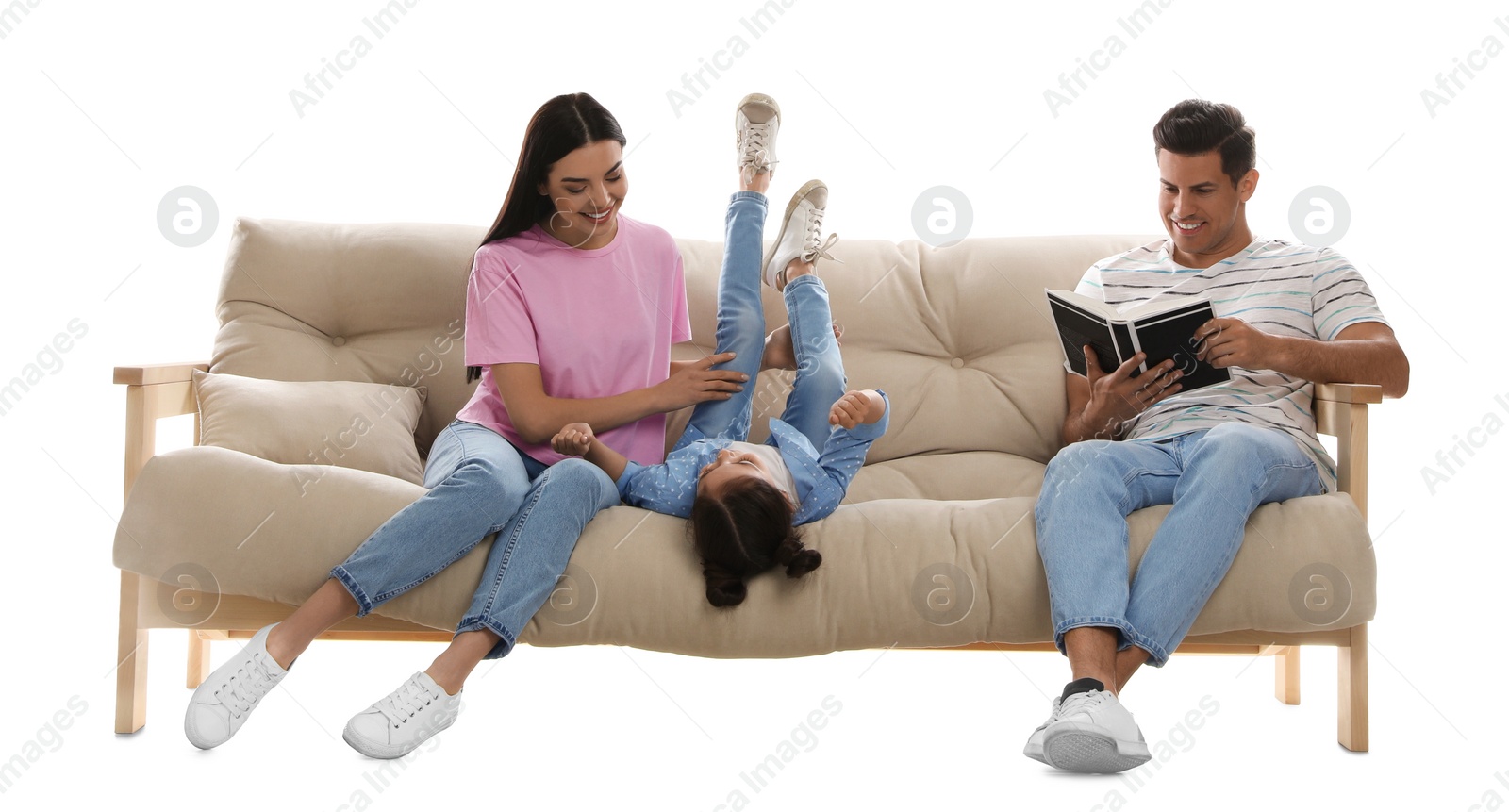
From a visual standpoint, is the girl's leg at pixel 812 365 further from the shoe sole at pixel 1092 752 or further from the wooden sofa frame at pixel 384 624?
the shoe sole at pixel 1092 752

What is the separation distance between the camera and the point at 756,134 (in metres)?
2.06

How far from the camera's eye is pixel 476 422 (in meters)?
1.95

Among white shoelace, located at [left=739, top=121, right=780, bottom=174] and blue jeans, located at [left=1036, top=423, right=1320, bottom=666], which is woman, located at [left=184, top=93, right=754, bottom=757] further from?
blue jeans, located at [left=1036, top=423, right=1320, bottom=666]

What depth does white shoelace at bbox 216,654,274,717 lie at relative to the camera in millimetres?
1537

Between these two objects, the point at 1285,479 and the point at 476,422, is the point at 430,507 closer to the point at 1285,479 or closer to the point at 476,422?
the point at 476,422

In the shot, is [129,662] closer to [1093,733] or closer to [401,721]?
[401,721]

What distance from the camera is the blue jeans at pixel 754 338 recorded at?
1948 mm

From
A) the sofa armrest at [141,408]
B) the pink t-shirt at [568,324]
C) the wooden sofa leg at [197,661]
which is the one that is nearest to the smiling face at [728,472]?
the pink t-shirt at [568,324]

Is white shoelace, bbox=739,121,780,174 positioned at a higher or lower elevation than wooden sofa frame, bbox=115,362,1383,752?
higher

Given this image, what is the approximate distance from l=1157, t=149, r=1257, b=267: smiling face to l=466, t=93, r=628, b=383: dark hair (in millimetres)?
984

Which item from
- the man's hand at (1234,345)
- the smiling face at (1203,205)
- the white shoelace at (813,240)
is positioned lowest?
the man's hand at (1234,345)

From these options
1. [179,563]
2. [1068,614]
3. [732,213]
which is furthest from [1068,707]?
[179,563]

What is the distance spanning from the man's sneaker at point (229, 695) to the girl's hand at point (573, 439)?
52 centimetres

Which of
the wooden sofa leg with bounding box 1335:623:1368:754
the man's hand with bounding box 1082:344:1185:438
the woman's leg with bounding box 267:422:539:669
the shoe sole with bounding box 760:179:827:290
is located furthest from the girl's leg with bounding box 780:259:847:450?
the wooden sofa leg with bounding box 1335:623:1368:754
